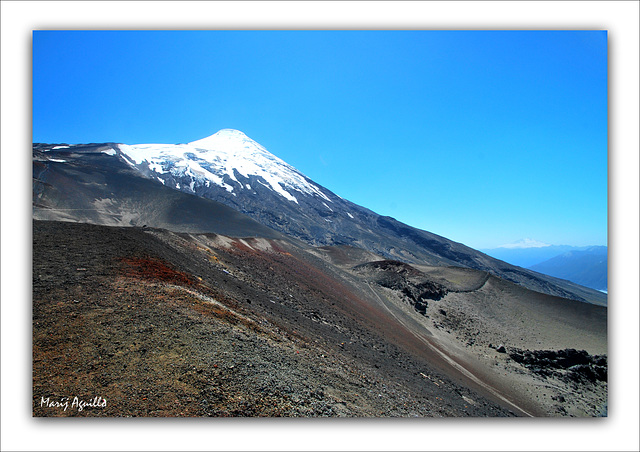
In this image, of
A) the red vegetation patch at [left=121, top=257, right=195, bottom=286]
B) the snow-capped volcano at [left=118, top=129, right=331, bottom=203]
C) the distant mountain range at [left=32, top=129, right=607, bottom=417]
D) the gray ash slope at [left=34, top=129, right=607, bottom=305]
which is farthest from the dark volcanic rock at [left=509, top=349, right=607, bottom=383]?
the snow-capped volcano at [left=118, top=129, right=331, bottom=203]

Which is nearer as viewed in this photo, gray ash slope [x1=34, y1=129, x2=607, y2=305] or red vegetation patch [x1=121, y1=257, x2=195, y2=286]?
red vegetation patch [x1=121, y1=257, x2=195, y2=286]

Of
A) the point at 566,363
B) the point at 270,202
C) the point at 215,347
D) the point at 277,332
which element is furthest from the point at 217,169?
the point at 215,347

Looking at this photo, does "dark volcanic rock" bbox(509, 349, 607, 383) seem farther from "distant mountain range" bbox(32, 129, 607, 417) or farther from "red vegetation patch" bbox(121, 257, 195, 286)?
"red vegetation patch" bbox(121, 257, 195, 286)

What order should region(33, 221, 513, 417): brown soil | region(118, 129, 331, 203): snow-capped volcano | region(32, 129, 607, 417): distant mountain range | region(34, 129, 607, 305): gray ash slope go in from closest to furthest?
region(33, 221, 513, 417): brown soil → region(32, 129, 607, 417): distant mountain range → region(34, 129, 607, 305): gray ash slope → region(118, 129, 331, 203): snow-capped volcano

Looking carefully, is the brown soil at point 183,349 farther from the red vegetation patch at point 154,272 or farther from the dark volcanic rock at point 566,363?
the dark volcanic rock at point 566,363
